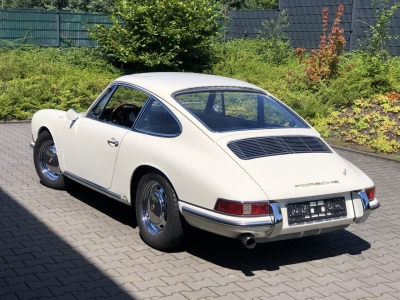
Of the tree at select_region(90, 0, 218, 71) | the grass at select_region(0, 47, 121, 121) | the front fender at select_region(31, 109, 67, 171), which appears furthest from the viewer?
the tree at select_region(90, 0, 218, 71)

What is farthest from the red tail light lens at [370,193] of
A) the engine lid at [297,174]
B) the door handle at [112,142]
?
the door handle at [112,142]

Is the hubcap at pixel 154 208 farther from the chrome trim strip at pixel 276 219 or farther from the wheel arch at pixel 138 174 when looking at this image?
the chrome trim strip at pixel 276 219

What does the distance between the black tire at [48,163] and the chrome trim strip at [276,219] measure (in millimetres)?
3474

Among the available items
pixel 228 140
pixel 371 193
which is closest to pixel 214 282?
pixel 228 140

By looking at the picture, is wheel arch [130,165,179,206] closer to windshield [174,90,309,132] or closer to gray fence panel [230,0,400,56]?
windshield [174,90,309,132]

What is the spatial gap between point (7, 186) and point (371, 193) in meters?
4.74

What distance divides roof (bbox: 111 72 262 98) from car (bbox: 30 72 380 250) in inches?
0.5

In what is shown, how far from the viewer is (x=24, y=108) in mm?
14430

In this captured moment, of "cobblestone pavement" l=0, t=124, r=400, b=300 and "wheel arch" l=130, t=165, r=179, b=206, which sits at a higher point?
"wheel arch" l=130, t=165, r=179, b=206

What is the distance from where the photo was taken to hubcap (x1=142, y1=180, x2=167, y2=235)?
5922mm

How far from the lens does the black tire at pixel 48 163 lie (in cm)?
793

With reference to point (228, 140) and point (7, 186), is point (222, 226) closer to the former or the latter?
point (228, 140)

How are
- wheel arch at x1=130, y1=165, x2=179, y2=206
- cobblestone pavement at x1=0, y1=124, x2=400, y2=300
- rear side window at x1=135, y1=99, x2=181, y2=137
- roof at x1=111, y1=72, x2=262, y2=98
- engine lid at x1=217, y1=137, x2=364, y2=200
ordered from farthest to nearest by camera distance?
roof at x1=111, y1=72, x2=262, y2=98, rear side window at x1=135, y1=99, x2=181, y2=137, wheel arch at x1=130, y1=165, x2=179, y2=206, engine lid at x1=217, y1=137, x2=364, y2=200, cobblestone pavement at x1=0, y1=124, x2=400, y2=300

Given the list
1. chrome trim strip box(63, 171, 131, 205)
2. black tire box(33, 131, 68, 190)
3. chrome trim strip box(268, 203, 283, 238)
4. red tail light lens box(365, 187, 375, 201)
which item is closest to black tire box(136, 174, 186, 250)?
chrome trim strip box(63, 171, 131, 205)
